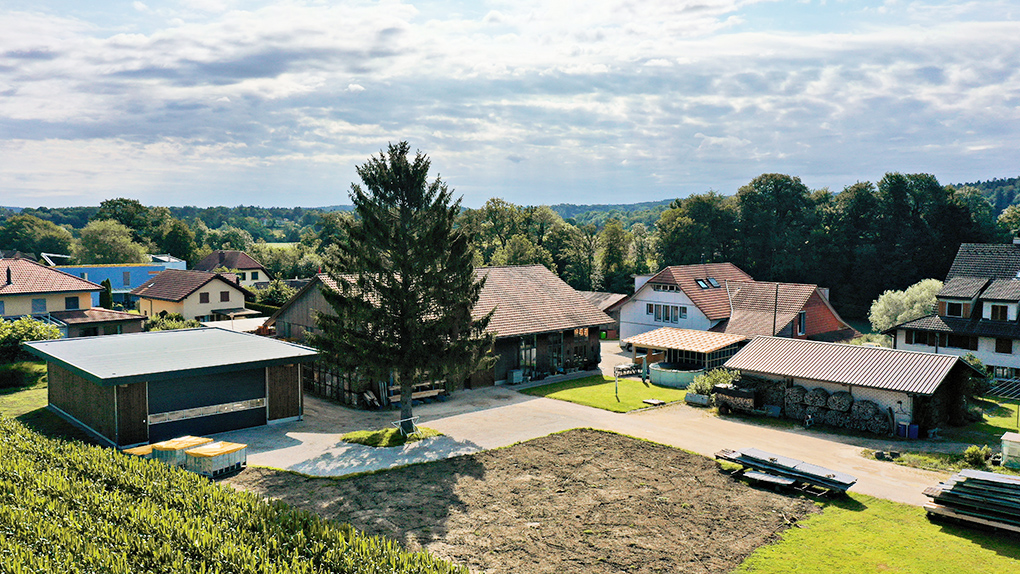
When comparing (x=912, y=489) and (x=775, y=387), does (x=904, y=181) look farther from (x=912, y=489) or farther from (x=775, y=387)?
(x=912, y=489)

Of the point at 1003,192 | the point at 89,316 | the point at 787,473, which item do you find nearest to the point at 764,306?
the point at 787,473

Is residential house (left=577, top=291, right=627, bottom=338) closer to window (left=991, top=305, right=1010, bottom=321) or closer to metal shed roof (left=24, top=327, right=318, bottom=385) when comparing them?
window (left=991, top=305, right=1010, bottom=321)

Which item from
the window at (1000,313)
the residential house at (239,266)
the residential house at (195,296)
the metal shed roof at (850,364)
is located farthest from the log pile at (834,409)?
the residential house at (239,266)

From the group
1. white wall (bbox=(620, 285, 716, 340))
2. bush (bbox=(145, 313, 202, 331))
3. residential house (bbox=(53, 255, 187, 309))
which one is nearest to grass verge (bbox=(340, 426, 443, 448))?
white wall (bbox=(620, 285, 716, 340))

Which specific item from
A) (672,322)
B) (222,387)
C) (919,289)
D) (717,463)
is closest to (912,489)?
(717,463)

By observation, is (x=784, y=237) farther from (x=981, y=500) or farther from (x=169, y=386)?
(x=169, y=386)

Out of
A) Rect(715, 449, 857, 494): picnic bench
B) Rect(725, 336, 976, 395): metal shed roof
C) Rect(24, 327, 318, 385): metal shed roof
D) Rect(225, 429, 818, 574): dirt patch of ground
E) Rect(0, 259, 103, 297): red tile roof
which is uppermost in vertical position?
Rect(0, 259, 103, 297): red tile roof

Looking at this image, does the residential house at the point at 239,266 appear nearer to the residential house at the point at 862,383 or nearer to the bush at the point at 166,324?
the bush at the point at 166,324
